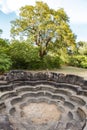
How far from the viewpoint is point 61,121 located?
251 inches

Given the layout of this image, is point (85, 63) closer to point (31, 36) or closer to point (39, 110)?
point (31, 36)

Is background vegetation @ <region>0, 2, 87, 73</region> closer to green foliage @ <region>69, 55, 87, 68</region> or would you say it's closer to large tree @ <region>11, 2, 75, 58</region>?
large tree @ <region>11, 2, 75, 58</region>

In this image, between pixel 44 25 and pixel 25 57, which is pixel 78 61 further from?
pixel 25 57

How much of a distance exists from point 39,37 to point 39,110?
12.3m

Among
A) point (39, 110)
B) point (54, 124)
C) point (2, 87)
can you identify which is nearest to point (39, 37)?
point (2, 87)

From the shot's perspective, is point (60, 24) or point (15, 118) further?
point (60, 24)

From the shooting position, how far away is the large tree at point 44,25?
1788 centimetres

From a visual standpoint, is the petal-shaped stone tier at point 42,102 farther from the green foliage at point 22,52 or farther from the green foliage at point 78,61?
the green foliage at point 78,61

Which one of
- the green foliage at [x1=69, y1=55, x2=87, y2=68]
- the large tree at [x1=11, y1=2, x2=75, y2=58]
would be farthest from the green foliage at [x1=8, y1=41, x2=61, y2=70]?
the green foliage at [x1=69, y1=55, x2=87, y2=68]

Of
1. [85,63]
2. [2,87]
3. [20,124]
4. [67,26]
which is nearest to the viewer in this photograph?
[20,124]

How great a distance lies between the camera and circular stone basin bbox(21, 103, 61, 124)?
670cm

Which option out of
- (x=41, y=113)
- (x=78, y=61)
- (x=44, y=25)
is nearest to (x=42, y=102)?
(x=41, y=113)

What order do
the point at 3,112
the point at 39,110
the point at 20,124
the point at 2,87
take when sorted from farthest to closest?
the point at 2,87
the point at 39,110
the point at 3,112
the point at 20,124

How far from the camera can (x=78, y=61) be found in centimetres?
2220
